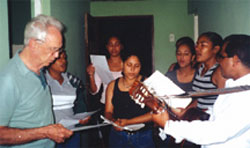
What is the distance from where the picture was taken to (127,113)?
210 cm

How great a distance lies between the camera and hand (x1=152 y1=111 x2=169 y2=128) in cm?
160

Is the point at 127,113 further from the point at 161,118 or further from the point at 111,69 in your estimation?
the point at 111,69

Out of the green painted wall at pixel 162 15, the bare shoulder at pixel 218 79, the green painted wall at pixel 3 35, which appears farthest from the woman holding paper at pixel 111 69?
the green painted wall at pixel 162 15

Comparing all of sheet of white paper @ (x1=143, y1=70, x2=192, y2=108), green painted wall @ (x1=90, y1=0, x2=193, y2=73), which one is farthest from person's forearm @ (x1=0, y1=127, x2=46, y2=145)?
green painted wall @ (x1=90, y1=0, x2=193, y2=73)

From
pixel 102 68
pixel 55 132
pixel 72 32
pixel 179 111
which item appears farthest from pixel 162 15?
pixel 55 132

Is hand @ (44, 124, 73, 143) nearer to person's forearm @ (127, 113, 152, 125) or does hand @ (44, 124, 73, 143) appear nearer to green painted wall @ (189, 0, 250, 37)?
person's forearm @ (127, 113, 152, 125)

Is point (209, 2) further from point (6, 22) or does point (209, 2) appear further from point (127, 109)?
point (6, 22)

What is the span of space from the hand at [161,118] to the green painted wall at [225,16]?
148cm

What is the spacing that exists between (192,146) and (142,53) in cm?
448

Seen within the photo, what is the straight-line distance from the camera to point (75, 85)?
2.32 meters

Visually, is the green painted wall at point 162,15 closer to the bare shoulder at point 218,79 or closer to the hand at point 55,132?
the bare shoulder at point 218,79

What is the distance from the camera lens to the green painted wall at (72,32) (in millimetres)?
2582

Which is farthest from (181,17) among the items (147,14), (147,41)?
(147,41)

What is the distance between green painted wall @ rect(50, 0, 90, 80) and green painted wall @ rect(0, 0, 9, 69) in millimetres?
816
